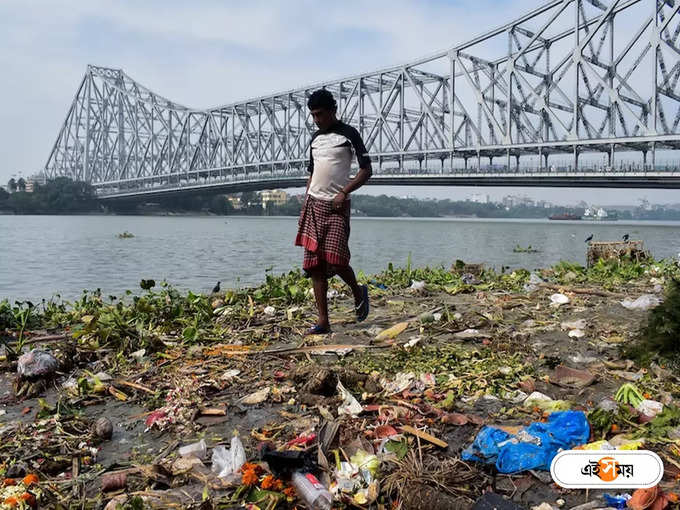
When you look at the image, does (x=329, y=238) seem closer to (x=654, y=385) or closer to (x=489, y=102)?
(x=654, y=385)

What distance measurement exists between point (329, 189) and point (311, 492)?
1892 millimetres

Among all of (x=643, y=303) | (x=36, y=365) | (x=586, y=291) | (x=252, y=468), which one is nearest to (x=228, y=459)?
(x=252, y=468)

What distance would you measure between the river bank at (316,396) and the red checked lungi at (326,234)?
1.48 feet

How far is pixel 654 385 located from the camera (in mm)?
2168

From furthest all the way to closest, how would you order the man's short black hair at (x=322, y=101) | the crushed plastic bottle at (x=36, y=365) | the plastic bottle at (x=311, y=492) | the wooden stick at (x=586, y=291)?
the wooden stick at (x=586, y=291)
the man's short black hair at (x=322, y=101)
the crushed plastic bottle at (x=36, y=365)
the plastic bottle at (x=311, y=492)

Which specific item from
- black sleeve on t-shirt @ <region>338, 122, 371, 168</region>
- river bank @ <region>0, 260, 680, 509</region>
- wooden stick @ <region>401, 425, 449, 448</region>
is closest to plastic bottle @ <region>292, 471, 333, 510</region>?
river bank @ <region>0, 260, 680, 509</region>

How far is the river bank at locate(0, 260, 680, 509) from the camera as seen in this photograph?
5.18ft

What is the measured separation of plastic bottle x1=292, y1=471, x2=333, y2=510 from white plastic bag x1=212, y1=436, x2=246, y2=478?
21 centimetres

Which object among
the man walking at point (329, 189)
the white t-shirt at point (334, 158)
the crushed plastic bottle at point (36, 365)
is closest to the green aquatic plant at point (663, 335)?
the man walking at point (329, 189)

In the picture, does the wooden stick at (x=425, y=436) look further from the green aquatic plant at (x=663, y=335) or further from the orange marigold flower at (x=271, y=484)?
the green aquatic plant at (x=663, y=335)

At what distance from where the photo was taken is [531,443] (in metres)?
1.66

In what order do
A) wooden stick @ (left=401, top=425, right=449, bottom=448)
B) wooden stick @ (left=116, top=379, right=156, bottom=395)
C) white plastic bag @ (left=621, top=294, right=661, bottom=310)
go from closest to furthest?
wooden stick @ (left=401, top=425, right=449, bottom=448), wooden stick @ (left=116, top=379, right=156, bottom=395), white plastic bag @ (left=621, top=294, right=661, bottom=310)

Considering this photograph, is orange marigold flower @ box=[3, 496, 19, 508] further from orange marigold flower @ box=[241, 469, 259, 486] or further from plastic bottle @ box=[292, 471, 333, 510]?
plastic bottle @ box=[292, 471, 333, 510]

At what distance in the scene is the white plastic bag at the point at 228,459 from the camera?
5.49 ft
